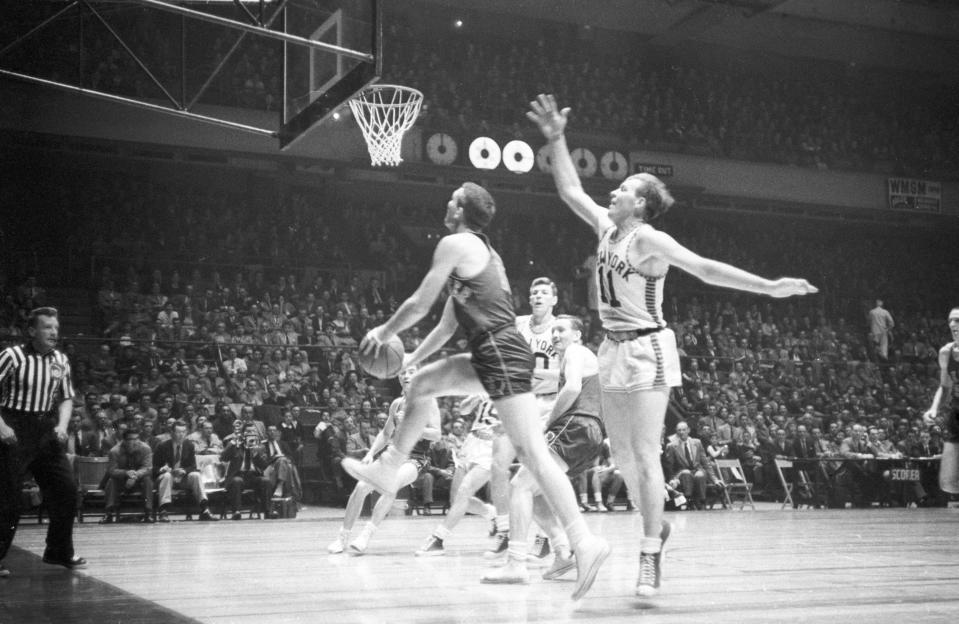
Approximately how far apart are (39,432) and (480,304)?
11.7 feet

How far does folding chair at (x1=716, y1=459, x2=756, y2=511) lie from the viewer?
16.4 meters

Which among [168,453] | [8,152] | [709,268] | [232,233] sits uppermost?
[8,152]

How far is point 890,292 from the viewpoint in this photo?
29.0 meters

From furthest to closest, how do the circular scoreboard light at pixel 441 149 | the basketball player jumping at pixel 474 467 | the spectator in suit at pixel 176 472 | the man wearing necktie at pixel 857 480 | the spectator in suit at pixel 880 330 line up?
the spectator in suit at pixel 880 330
the circular scoreboard light at pixel 441 149
the man wearing necktie at pixel 857 480
the spectator in suit at pixel 176 472
the basketball player jumping at pixel 474 467

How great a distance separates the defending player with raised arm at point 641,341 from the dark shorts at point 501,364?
20.0 inches

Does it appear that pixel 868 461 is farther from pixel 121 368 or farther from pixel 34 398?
pixel 34 398

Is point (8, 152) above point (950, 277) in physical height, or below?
above

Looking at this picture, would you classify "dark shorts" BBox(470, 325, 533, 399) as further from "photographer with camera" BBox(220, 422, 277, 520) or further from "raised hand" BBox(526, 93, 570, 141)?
"photographer with camera" BBox(220, 422, 277, 520)

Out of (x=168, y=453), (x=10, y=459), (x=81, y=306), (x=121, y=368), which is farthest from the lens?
(x=81, y=306)

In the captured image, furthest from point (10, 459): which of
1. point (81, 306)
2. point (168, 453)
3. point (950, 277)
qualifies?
point (950, 277)

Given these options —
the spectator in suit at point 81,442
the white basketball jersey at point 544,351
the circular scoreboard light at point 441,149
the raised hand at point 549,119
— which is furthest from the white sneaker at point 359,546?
the circular scoreboard light at point 441,149

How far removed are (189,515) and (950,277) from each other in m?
24.8

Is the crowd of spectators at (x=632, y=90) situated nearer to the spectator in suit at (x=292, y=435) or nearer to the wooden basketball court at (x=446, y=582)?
the spectator in suit at (x=292, y=435)

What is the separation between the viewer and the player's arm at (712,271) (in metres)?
4.78
